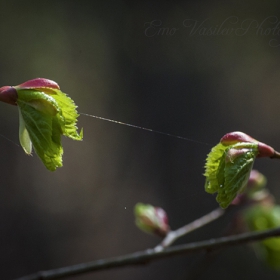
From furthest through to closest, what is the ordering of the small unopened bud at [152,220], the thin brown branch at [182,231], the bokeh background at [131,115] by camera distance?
1. the bokeh background at [131,115]
2. the small unopened bud at [152,220]
3. the thin brown branch at [182,231]

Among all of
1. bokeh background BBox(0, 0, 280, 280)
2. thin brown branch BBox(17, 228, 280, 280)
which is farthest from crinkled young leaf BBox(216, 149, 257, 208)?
bokeh background BBox(0, 0, 280, 280)

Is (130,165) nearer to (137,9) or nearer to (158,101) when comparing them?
(158,101)

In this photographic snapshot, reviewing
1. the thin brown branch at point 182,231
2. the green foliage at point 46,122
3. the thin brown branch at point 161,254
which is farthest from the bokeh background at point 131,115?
the green foliage at point 46,122

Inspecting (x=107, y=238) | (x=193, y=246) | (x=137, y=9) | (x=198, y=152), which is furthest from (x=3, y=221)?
(x=193, y=246)

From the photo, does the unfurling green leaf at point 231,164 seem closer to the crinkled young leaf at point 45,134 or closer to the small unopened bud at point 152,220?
the crinkled young leaf at point 45,134

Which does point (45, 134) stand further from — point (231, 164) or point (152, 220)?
point (152, 220)

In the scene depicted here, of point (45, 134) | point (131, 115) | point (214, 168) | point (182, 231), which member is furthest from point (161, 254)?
point (131, 115)

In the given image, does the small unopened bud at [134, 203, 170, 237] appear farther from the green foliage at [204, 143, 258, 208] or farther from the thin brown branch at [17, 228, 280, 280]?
the green foliage at [204, 143, 258, 208]
